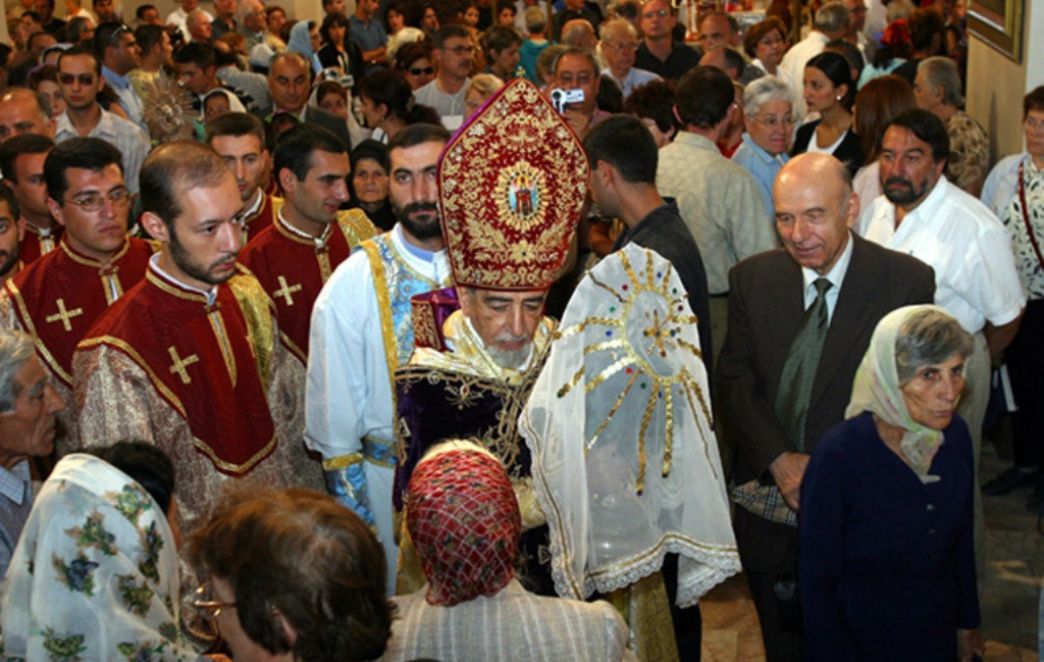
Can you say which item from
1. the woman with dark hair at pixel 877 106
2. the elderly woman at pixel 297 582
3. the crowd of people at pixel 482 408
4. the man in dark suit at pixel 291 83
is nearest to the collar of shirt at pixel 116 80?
A: the man in dark suit at pixel 291 83

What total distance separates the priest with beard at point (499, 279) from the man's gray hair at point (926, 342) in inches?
37.5

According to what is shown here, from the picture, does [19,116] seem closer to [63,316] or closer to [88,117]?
[88,117]

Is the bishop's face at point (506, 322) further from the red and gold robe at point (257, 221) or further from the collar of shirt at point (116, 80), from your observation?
the collar of shirt at point (116, 80)

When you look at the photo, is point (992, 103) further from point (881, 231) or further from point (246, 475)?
point (246, 475)

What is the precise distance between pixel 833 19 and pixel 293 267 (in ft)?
22.5

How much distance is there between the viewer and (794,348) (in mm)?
4387

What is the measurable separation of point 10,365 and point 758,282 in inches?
92.3

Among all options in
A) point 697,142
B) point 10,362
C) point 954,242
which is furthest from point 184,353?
point 697,142

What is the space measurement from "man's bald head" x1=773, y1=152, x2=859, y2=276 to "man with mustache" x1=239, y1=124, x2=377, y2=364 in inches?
72.2

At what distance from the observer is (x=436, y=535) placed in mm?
2719

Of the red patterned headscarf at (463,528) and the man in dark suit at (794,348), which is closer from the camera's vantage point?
the red patterned headscarf at (463,528)

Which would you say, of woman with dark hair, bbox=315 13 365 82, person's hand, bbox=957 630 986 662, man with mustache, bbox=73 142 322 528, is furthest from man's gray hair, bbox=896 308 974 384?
woman with dark hair, bbox=315 13 365 82

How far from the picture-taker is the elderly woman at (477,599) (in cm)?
272

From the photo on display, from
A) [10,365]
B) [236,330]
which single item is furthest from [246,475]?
[10,365]
